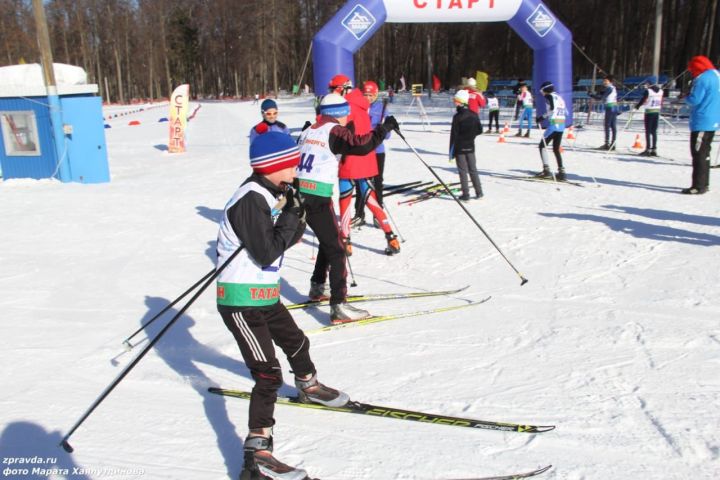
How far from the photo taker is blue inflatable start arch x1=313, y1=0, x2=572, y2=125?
15.0 m

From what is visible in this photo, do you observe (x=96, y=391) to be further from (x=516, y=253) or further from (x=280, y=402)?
(x=516, y=253)

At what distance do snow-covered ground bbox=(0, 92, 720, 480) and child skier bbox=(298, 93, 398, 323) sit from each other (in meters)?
0.40

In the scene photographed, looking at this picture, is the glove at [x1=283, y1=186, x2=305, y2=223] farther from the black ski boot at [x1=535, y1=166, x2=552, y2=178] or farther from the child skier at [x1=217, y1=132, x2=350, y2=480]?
the black ski boot at [x1=535, y1=166, x2=552, y2=178]

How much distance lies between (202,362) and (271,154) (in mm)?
1986

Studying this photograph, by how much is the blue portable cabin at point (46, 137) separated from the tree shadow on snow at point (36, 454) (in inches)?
368

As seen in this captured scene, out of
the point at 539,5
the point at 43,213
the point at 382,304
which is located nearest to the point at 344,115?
the point at 382,304

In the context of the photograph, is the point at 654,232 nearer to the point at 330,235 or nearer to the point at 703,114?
the point at 703,114

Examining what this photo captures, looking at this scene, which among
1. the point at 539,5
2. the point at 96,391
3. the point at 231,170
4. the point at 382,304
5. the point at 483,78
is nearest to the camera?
the point at 96,391

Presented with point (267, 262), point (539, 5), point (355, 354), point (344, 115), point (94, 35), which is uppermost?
point (94, 35)

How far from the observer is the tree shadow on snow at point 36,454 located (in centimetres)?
285

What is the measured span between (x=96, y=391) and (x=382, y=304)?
239cm

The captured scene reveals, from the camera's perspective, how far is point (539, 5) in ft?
51.9

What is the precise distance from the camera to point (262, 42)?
5806 centimetres

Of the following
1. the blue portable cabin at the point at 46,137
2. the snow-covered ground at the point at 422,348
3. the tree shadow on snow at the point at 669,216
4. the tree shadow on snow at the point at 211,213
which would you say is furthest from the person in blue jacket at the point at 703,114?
the blue portable cabin at the point at 46,137
